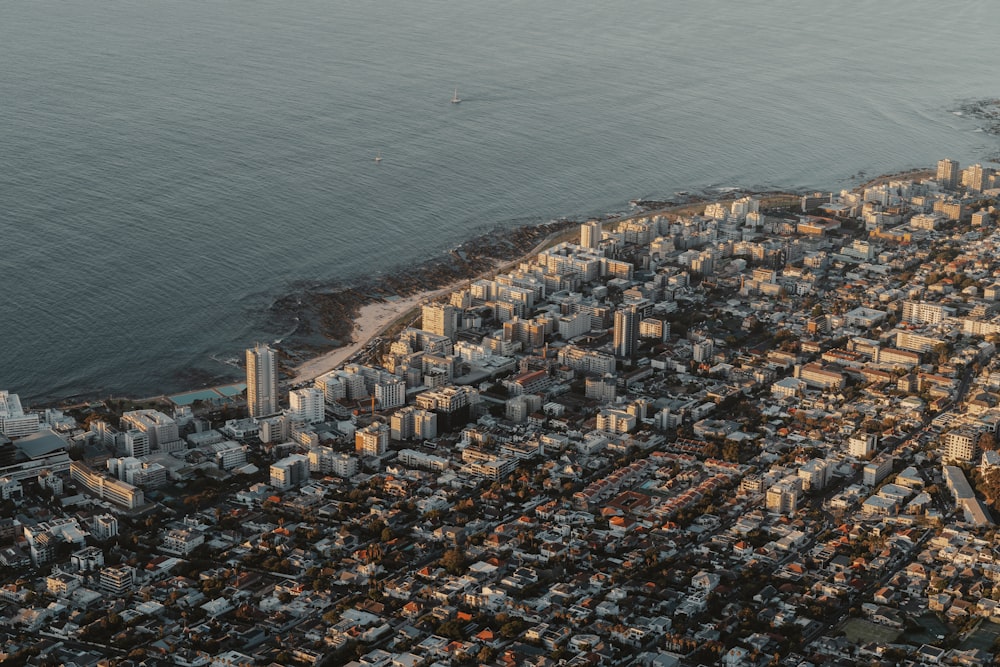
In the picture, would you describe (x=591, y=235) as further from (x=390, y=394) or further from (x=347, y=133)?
(x=390, y=394)

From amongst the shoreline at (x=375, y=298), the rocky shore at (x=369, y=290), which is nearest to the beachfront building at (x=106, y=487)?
the shoreline at (x=375, y=298)

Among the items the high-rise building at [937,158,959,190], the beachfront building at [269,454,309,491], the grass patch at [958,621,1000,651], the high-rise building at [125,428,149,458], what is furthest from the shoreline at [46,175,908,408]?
the grass patch at [958,621,1000,651]

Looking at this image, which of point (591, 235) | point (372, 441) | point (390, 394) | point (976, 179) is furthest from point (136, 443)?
point (976, 179)

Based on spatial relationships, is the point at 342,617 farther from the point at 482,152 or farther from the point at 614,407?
the point at 482,152

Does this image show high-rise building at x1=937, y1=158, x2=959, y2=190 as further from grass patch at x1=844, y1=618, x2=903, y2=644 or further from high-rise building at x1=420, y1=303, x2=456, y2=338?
grass patch at x1=844, y1=618, x2=903, y2=644

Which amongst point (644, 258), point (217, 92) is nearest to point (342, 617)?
point (644, 258)

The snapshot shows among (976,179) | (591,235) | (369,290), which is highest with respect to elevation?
(976,179)

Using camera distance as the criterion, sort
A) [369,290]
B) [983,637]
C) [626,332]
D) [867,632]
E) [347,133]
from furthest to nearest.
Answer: [347,133] → [369,290] → [626,332] → [867,632] → [983,637]
